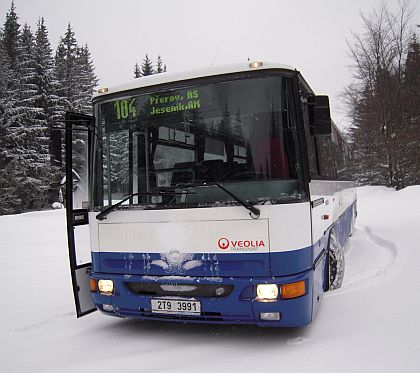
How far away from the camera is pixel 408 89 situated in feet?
94.3

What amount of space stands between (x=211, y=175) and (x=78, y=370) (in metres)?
2.17

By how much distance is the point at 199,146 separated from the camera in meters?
4.25

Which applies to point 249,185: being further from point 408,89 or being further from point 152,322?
point 408,89

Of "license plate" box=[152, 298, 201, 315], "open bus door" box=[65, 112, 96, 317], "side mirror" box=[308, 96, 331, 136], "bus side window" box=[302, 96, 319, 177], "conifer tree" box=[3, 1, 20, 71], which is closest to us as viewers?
"license plate" box=[152, 298, 201, 315]

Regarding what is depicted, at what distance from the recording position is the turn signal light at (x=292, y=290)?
12.8ft

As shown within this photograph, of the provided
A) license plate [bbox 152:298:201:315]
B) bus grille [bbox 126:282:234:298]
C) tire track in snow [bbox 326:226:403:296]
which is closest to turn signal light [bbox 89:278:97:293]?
bus grille [bbox 126:282:234:298]

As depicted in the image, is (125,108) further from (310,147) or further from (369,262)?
(369,262)

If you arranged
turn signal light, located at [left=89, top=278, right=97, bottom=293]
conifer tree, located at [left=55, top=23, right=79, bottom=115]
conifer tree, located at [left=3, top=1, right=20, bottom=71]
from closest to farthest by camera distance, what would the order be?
turn signal light, located at [left=89, top=278, right=97, bottom=293] < conifer tree, located at [left=55, top=23, right=79, bottom=115] < conifer tree, located at [left=3, top=1, right=20, bottom=71]

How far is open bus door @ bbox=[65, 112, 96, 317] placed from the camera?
477cm

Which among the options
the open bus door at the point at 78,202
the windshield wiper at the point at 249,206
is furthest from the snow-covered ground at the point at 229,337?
the windshield wiper at the point at 249,206

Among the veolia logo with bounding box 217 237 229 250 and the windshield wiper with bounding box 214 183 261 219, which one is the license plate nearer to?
the veolia logo with bounding box 217 237 229 250

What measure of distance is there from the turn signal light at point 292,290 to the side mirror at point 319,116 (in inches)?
63.1

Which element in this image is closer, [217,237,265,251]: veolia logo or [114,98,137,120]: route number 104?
[217,237,265,251]: veolia logo

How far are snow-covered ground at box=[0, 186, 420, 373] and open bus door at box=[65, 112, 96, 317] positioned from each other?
18.7 inches
